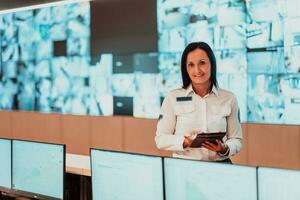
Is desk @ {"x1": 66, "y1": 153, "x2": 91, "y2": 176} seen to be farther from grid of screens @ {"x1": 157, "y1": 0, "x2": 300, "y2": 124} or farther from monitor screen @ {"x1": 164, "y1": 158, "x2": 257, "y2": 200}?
grid of screens @ {"x1": 157, "y1": 0, "x2": 300, "y2": 124}

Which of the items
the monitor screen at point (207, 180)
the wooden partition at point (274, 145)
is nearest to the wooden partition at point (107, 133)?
the wooden partition at point (274, 145)

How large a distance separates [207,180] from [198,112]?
1.02 meters

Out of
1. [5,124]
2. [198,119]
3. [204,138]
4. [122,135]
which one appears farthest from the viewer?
[5,124]

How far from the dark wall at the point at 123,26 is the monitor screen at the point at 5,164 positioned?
105 inches

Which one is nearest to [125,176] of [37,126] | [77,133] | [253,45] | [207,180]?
[207,180]

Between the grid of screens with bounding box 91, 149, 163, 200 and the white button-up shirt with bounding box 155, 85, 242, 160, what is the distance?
2.35 ft

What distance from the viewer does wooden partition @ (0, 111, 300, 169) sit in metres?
3.75

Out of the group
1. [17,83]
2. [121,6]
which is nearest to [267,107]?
[121,6]

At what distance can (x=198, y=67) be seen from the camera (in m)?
2.56

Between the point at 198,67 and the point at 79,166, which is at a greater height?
the point at 198,67

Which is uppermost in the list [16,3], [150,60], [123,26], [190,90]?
[16,3]

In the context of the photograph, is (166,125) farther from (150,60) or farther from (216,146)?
(150,60)

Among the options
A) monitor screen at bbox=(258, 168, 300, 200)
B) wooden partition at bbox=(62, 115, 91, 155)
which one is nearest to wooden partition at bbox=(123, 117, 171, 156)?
wooden partition at bbox=(62, 115, 91, 155)

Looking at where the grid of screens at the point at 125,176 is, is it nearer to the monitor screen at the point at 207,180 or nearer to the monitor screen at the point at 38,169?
the monitor screen at the point at 207,180
